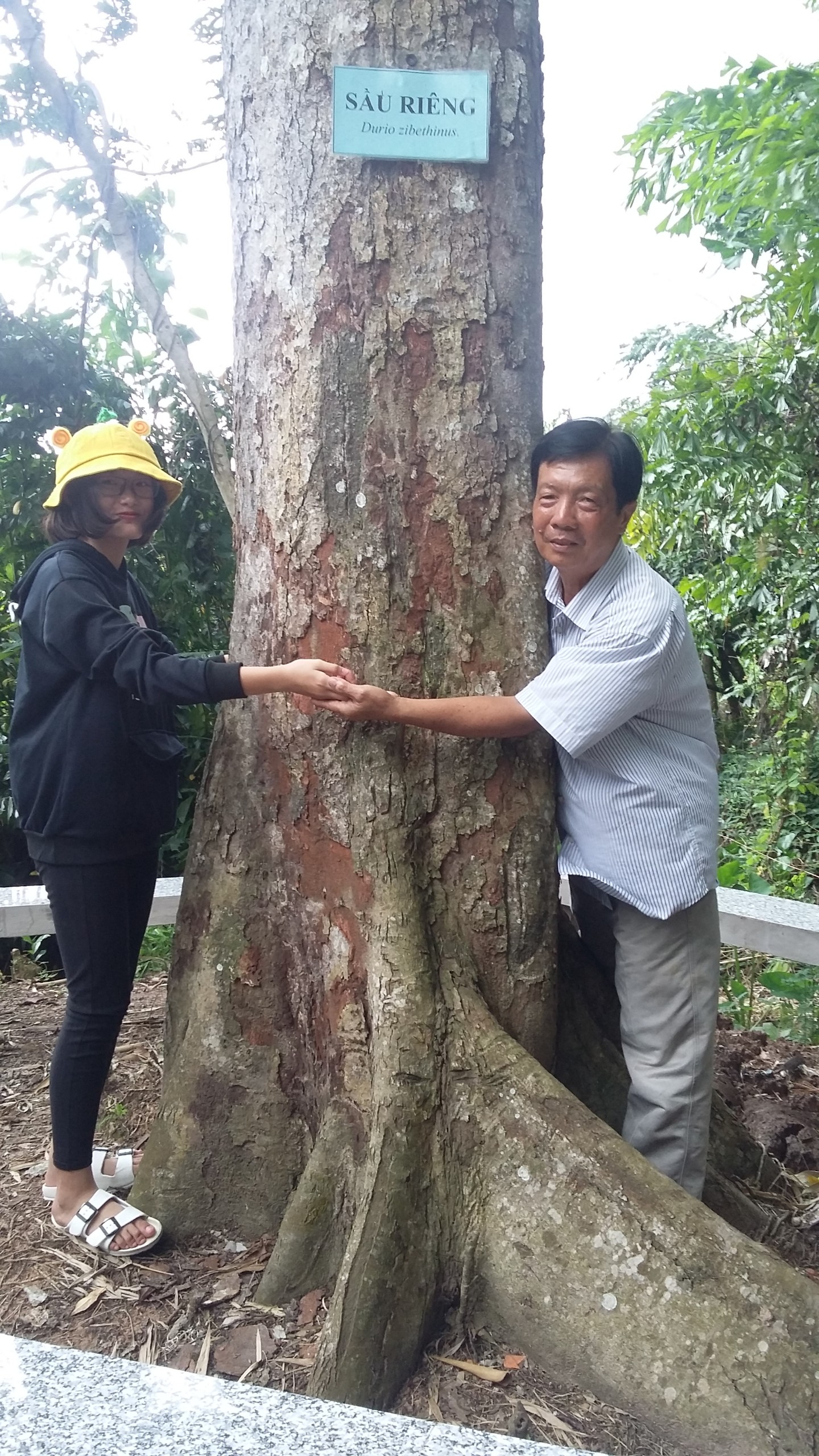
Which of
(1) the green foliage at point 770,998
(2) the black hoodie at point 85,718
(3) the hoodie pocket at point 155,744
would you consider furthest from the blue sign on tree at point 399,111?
(1) the green foliage at point 770,998

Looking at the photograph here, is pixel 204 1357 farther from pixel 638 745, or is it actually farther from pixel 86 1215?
pixel 638 745

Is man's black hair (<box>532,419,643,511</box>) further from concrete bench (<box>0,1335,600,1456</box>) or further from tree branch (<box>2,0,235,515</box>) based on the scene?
tree branch (<box>2,0,235,515</box>)

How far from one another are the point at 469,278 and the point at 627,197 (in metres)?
3.13

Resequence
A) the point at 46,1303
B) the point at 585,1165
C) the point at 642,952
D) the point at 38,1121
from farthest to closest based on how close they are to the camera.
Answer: the point at 38,1121 < the point at 642,952 < the point at 46,1303 < the point at 585,1165

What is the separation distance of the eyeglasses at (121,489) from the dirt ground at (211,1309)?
1744 mm

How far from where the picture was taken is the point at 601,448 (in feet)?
7.35

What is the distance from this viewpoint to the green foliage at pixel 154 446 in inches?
210

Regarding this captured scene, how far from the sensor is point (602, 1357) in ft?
6.27

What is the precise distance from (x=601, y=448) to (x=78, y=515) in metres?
1.21

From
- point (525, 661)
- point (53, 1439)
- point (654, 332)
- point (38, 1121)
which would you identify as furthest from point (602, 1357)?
point (654, 332)

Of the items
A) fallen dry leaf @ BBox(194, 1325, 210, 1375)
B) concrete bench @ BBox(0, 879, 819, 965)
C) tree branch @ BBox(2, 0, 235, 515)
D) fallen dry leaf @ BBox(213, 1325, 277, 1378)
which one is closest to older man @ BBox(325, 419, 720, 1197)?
fallen dry leaf @ BBox(213, 1325, 277, 1378)

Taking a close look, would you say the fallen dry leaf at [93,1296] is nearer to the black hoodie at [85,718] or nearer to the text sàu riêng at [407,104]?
the black hoodie at [85,718]

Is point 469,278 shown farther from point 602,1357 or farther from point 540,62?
point 602,1357

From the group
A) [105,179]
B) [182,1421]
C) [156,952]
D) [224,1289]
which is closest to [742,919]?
[224,1289]
